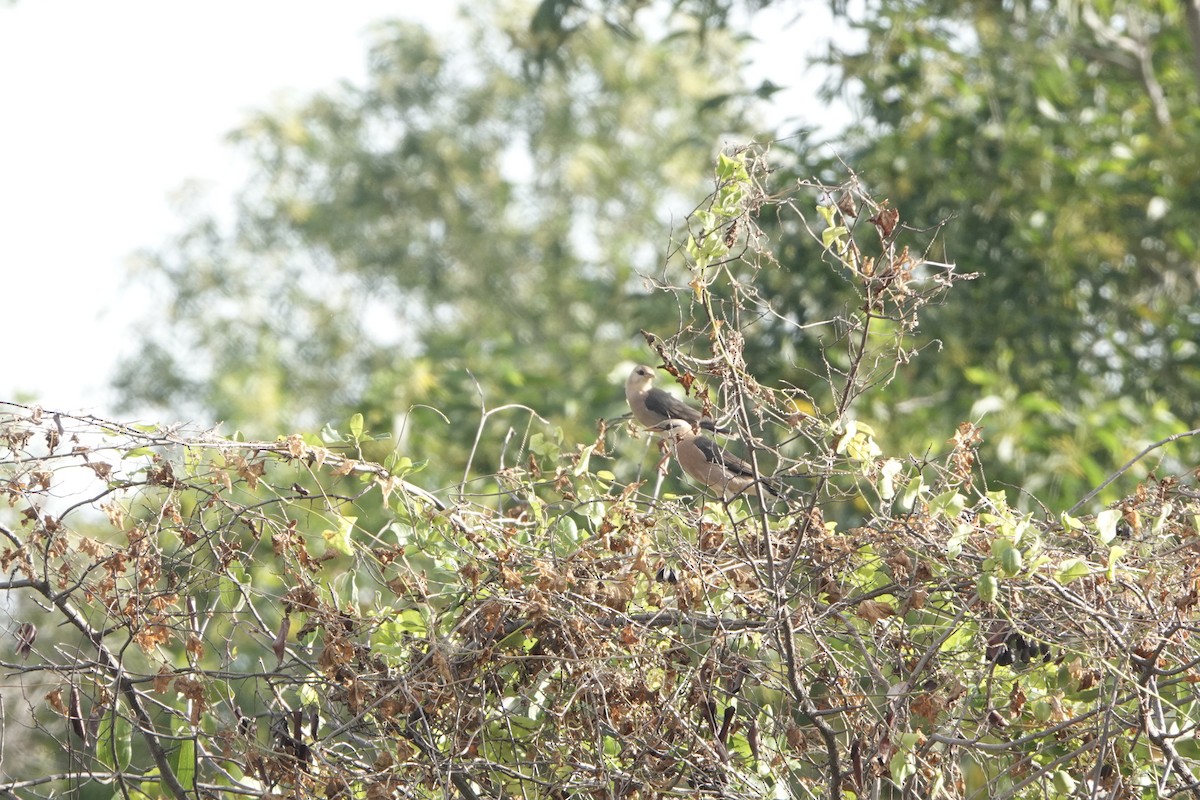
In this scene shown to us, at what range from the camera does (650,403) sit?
240 inches

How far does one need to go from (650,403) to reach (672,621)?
3.02 m

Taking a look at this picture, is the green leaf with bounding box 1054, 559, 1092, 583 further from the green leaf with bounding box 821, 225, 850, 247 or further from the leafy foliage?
the green leaf with bounding box 821, 225, 850, 247

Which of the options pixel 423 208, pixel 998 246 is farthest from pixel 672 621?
pixel 423 208

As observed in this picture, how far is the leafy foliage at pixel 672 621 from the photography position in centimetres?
287

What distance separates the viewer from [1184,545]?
281cm

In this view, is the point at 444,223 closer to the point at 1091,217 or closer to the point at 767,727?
the point at 1091,217

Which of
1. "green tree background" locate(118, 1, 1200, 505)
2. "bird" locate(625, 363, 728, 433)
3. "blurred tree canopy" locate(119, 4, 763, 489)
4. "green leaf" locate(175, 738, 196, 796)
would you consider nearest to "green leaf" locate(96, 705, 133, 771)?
"green leaf" locate(175, 738, 196, 796)

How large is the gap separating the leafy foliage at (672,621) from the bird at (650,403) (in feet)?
7.82

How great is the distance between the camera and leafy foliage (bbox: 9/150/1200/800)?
287 cm

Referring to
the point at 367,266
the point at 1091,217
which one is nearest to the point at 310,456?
the point at 1091,217

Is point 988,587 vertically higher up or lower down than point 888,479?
lower down

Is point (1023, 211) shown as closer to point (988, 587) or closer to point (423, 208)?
point (988, 587)

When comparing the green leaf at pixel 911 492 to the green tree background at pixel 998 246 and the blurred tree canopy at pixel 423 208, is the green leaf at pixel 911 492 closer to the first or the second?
the green tree background at pixel 998 246

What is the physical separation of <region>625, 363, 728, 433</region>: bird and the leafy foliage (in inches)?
93.8
